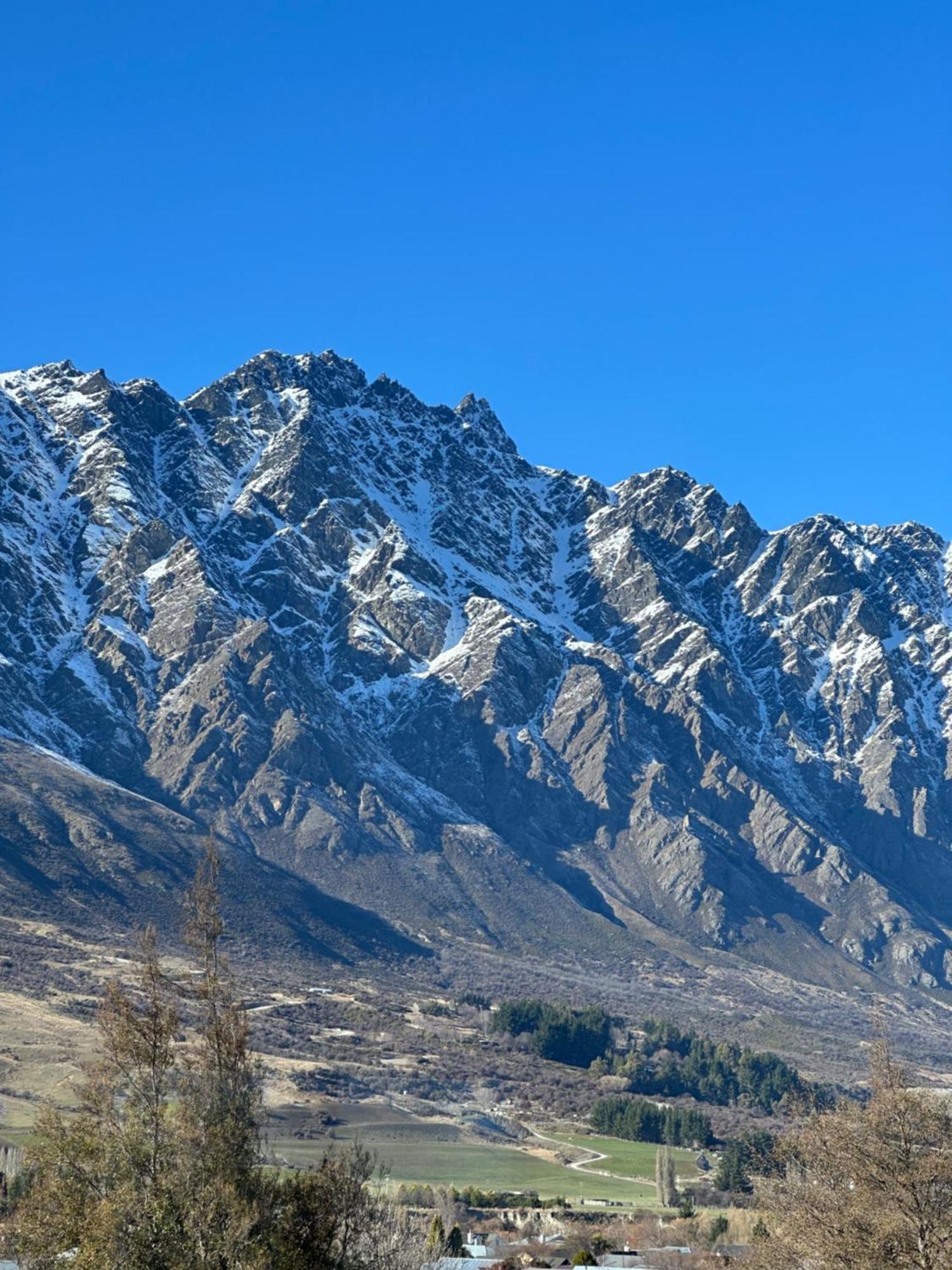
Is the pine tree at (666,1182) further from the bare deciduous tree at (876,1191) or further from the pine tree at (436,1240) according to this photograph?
the bare deciduous tree at (876,1191)

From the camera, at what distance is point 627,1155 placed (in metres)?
184

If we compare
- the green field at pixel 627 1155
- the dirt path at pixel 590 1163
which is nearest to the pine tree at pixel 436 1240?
the dirt path at pixel 590 1163

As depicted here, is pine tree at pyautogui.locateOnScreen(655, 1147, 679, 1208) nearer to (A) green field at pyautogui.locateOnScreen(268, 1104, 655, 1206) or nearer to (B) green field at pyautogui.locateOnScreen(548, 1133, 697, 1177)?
(A) green field at pyautogui.locateOnScreen(268, 1104, 655, 1206)

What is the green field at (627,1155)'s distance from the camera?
17338cm

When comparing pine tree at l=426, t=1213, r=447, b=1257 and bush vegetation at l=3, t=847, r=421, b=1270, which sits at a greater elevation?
bush vegetation at l=3, t=847, r=421, b=1270

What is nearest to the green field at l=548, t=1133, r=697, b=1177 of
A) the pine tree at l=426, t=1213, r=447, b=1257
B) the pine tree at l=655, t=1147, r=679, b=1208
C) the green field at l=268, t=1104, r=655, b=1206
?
the green field at l=268, t=1104, r=655, b=1206

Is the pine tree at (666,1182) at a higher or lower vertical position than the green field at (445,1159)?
higher

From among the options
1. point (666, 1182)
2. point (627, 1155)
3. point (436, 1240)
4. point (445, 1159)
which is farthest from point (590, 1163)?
point (436, 1240)

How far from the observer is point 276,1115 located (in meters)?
174

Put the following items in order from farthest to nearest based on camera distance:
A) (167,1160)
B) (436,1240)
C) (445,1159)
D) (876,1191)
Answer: (445,1159), (436,1240), (876,1191), (167,1160)

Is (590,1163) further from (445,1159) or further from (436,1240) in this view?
(436,1240)

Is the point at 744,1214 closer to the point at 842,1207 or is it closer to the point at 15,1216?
the point at 842,1207

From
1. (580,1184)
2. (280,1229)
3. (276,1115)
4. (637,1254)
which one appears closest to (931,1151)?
(280,1229)

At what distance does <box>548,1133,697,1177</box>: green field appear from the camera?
173 metres
